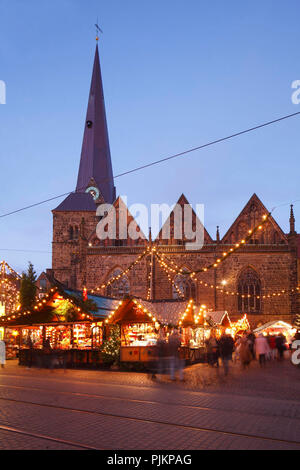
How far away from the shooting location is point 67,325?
2325cm

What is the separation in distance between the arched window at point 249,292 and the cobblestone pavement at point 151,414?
2497 cm

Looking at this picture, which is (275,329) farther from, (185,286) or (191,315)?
(191,315)

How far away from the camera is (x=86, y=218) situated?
154 ft

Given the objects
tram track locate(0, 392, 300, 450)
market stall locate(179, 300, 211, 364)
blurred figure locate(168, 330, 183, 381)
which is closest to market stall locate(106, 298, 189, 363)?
market stall locate(179, 300, 211, 364)

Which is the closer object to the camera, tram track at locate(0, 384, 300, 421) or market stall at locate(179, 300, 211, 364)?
tram track at locate(0, 384, 300, 421)

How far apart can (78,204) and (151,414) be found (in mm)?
40360

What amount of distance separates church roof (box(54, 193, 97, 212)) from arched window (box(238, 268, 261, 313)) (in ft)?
53.7

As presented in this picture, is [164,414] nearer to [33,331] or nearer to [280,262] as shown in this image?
[33,331]

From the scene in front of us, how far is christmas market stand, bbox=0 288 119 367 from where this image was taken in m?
21.6

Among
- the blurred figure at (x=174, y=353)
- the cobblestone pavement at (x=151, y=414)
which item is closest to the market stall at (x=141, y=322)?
the blurred figure at (x=174, y=353)

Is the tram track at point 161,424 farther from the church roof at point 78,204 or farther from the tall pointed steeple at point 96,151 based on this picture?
the tall pointed steeple at point 96,151

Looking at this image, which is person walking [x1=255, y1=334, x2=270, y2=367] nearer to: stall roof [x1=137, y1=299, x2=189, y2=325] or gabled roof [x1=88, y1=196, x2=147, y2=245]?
stall roof [x1=137, y1=299, x2=189, y2=325]

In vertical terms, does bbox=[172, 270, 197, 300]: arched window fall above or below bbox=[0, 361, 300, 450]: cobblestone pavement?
above
